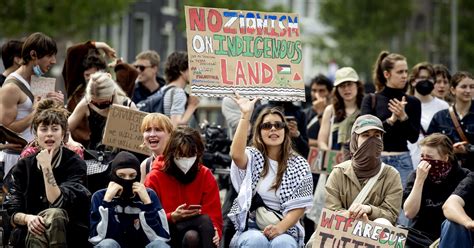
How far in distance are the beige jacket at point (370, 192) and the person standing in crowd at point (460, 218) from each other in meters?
0.44

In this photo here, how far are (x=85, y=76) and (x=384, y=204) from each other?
3634 mm

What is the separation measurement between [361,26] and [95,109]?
38.1m

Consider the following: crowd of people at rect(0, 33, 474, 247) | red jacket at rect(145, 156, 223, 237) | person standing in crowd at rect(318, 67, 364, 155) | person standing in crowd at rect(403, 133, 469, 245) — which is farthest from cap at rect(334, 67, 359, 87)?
red jacket at rect(145, 156, 223, 237)

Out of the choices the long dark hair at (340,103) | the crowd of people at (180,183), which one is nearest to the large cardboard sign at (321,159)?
the long dark hair at (340,103)

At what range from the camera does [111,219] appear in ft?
34.3

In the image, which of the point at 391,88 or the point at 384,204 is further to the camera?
the point at 391,88

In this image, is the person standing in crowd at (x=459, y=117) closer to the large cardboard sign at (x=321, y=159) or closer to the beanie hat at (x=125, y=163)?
the large cardboard sign at (x=321, y=159)

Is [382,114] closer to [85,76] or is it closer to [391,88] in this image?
[391,88]

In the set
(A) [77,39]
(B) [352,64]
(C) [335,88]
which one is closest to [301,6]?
(B) [352,64]

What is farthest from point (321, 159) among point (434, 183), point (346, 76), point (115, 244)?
point (115, 244)

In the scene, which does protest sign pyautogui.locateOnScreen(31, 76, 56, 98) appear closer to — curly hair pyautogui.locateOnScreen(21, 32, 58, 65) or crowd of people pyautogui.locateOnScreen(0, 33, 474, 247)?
crowd of people pyautogui.locateOnScreen(0, 33, 474, 247)

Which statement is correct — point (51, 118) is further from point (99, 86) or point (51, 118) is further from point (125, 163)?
point (99, 86)

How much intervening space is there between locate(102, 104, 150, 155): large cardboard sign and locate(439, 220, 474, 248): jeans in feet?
10.3

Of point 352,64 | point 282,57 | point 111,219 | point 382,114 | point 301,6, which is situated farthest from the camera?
point 301,6
